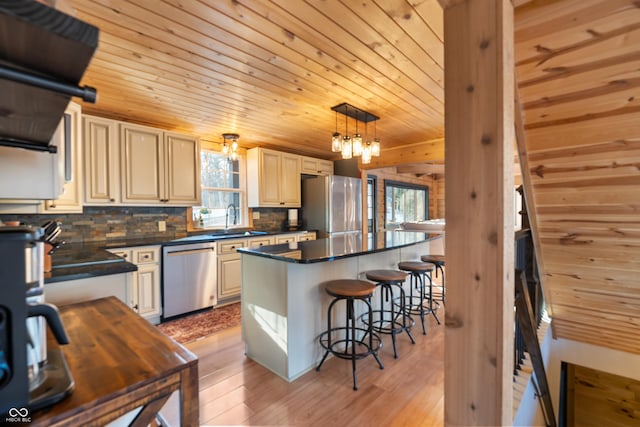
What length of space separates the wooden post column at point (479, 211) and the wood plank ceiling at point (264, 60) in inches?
26.0

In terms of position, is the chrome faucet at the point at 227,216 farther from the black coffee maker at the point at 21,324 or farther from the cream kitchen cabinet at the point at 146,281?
the black coffee maker at the point at 21,324

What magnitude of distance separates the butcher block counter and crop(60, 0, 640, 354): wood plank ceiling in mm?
1583

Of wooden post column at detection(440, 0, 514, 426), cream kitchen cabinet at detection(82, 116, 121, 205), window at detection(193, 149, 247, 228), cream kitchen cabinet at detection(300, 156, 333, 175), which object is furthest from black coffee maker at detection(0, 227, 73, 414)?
cream kitchen cabinet at detection(300, 156, 333, 175)

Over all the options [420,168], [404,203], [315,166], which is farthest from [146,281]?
[404,203]

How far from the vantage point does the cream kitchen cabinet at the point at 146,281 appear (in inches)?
117

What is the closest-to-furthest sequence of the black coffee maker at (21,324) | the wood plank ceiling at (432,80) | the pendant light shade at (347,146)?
the black coffee maker at (21,324) < the wood plank ceiling at (432,80) < the pendant light shade at (347,146)

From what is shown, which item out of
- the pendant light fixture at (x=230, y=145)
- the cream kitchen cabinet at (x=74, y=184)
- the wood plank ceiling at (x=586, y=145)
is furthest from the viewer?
the pendant light fixture at (x=230, y=145)

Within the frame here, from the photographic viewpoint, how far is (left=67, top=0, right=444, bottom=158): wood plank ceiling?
5.03ft

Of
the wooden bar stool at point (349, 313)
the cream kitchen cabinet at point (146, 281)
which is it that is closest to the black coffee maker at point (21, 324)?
the wooden bar stool at point (349, 313)

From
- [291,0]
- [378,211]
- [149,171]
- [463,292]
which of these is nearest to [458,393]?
[463,292]

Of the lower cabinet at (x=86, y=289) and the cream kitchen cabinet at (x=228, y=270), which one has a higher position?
the lower cabinet at (x=86, y=289)

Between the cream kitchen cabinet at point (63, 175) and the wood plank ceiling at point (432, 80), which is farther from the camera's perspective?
the cream kitchen cabinet at point (63, 175)

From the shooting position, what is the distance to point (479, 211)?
1.00m

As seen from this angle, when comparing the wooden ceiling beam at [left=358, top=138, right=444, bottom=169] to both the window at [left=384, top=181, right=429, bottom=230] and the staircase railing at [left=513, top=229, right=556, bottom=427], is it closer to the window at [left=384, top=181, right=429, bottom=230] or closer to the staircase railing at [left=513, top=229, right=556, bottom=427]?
the window at [left=384, top=181, right=429, bottom=230]
